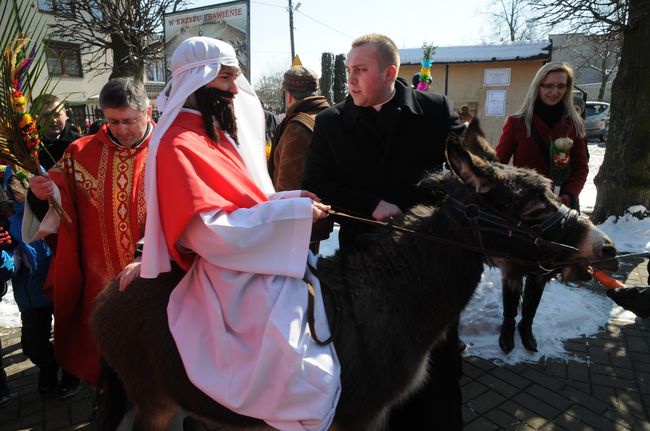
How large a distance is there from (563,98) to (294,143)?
8.74 ft

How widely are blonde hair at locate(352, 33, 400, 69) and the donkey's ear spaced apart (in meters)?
0.76

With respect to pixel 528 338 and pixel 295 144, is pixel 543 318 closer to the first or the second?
pixel 528 338

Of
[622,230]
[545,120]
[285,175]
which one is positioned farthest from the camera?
[622,230]

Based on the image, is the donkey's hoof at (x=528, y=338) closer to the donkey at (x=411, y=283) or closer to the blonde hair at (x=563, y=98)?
the blonde hair at (x=563, y=98)

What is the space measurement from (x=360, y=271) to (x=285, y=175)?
1952 millimetres

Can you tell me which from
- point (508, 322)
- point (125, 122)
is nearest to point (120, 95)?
point (125, 122)

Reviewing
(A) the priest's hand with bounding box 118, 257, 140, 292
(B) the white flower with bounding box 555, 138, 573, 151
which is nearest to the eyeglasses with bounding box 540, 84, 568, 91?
(B) the white flower with bounding box 555, 138, 573, 151

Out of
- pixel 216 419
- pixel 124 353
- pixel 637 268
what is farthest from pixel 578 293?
pixel 124 353

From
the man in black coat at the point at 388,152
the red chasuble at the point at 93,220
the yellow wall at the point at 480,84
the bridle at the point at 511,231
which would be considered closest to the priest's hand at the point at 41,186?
the red chasuble at the point at 93,220

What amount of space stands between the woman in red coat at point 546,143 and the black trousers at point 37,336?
4115mm

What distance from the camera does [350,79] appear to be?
8.82 ft

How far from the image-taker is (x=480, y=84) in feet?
45.2

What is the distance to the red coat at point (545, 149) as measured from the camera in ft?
13.7

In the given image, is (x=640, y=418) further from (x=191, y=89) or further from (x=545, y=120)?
(x=191, y=89)
